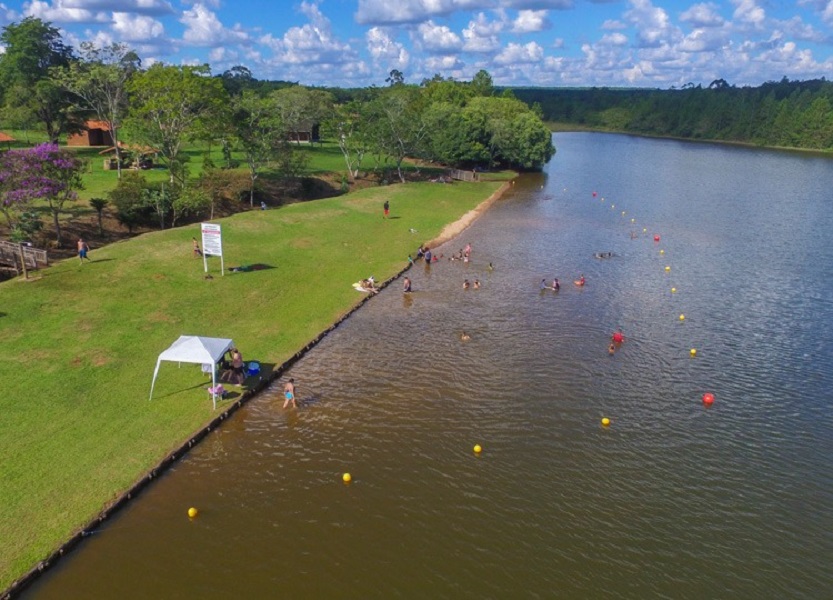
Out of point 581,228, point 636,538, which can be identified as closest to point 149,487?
point 636,538

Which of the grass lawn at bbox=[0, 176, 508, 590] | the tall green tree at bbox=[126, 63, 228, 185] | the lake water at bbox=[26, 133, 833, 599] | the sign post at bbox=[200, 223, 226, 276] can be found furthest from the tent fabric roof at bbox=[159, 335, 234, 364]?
the tall green tree at bbox=[126, 63, 228, 185]

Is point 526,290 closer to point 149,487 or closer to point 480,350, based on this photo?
point 480,350

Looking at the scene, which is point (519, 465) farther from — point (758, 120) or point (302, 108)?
point (758, 120)

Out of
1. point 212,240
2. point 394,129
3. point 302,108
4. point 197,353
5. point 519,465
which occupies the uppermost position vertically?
point 302,108

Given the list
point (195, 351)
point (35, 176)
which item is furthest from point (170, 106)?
point (195, 351)

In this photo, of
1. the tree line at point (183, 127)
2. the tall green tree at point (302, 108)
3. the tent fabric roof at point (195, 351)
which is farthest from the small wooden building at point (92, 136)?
the tent fabric roof at point (195, 351)

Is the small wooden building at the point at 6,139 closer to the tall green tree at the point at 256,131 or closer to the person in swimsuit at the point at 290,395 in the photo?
the tall green tree at the point at 256,131
